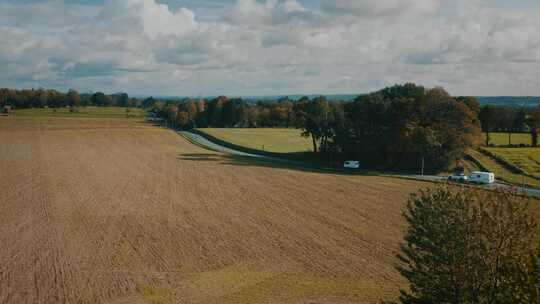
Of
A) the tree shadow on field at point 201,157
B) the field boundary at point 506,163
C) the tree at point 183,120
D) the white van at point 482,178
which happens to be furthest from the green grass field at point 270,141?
the white van at point 482,178

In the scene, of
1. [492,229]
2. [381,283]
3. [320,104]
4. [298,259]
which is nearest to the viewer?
[492,229]

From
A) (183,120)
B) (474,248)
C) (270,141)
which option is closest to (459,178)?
(474,248)

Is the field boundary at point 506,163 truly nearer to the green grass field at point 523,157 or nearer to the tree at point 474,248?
the green grass field at point 523,157

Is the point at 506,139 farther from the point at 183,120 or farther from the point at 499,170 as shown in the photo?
the point at 183,120

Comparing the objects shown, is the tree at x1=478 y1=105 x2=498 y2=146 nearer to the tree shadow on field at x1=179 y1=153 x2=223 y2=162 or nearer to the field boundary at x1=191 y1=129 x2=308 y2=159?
the field boundary at x1=191 y1=129 x2=308 y2=159

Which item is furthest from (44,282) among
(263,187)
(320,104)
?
(320,104)

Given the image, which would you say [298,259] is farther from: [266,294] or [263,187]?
[263,187]
